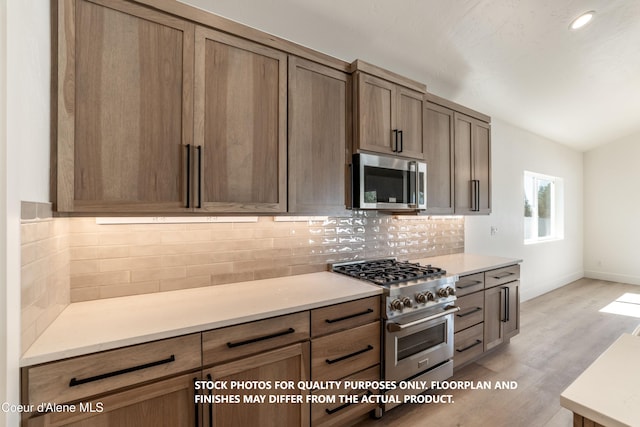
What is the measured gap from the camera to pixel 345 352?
172 centimetres

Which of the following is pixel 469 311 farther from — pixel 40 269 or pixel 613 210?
pixel 613 210

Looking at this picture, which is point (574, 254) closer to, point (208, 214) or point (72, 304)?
point (208, 214)

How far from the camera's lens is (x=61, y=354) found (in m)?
1.02

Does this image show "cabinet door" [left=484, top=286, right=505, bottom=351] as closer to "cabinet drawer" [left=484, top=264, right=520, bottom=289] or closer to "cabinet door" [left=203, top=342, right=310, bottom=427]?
"cabinet drawer" [left=484, top=264, right=520, bottom=289]

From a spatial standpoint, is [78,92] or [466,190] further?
[466,190]

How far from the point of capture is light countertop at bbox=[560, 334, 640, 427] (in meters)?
0.70

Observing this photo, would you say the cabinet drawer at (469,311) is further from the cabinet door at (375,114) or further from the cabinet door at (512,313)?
the cabinet door at (375,114)

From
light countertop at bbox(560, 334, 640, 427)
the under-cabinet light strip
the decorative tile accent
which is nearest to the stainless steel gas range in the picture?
the under-cabinet light strip

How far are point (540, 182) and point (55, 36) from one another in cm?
674

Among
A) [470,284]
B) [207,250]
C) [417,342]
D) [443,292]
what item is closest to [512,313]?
[470,284]

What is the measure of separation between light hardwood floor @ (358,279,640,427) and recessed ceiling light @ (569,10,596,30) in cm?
303

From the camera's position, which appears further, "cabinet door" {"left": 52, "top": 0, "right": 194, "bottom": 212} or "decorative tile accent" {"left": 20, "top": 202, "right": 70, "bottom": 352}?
"cabinet door" {"left": 52, "top": 0, "right": 194, "bottom": 212}

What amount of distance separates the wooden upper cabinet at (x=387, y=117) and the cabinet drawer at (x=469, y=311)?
4.29ft

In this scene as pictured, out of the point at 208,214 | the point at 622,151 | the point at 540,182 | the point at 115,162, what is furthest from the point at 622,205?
the point at 115,162
